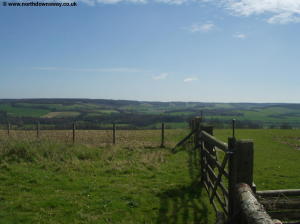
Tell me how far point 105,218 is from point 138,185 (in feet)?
8.18

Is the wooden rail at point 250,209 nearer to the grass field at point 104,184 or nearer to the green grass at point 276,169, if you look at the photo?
the grass field at point 104,184

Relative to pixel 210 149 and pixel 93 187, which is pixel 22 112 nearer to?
pixel 93 187

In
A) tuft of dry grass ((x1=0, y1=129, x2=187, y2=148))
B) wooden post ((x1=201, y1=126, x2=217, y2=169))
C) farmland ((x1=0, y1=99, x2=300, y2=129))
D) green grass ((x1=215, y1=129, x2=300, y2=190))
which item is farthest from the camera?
farmland ((x1=0, y1=99, x2=300, y2=129))

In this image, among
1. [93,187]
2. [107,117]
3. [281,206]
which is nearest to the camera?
[281,206]

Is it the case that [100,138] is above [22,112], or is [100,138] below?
below

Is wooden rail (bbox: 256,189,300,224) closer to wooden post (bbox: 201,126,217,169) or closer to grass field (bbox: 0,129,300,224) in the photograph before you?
grass field (bbox: 0,129,300,224)

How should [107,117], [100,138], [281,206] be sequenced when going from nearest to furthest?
[281,206]
[100,138]
[107,117]

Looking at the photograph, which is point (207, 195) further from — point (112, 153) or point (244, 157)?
point (112, 153)

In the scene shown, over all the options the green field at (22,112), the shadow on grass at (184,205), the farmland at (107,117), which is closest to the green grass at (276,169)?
the shadow on grass at (184,205)

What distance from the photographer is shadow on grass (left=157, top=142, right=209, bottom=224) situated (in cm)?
594

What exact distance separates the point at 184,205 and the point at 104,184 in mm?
2758

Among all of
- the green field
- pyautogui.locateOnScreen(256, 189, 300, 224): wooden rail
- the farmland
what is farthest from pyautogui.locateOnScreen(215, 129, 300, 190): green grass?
the green field

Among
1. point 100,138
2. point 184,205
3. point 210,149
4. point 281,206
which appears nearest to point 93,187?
point 184,205

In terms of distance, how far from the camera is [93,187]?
8000mm
